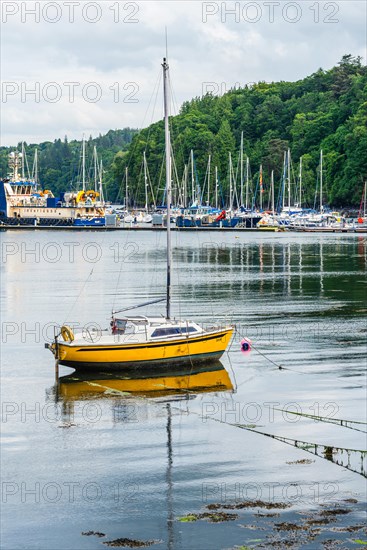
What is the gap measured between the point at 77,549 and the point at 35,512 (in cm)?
334

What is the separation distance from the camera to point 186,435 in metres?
37.1

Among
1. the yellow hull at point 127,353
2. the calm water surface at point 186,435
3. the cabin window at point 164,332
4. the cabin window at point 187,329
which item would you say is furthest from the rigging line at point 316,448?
the cabin window at point 187,329

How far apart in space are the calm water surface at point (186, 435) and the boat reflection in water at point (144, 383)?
0.66ft

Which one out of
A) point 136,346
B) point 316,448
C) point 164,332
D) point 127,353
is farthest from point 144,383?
point 316,448

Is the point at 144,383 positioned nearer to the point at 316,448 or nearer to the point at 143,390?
the point at 143,390

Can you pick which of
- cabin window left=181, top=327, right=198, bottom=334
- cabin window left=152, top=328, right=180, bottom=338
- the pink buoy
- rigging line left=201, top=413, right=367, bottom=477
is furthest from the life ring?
rigging line left=201, top=413, right=367, bottom=477

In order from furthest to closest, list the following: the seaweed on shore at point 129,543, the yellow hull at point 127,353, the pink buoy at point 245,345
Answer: the pink buoy at point 245,345, the yellow hull at point 127,353, the seaweed on shore at point 129,543

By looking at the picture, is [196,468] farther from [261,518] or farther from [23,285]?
[23,285]

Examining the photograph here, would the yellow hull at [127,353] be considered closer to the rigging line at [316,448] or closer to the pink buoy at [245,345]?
the pink buoy at [245,345]

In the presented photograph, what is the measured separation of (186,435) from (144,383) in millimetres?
9502

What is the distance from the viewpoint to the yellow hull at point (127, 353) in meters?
47.0

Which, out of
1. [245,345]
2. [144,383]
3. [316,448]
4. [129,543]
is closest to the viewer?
[129,543]

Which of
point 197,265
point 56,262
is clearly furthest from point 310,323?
point 56,262

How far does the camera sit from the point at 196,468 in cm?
3309
